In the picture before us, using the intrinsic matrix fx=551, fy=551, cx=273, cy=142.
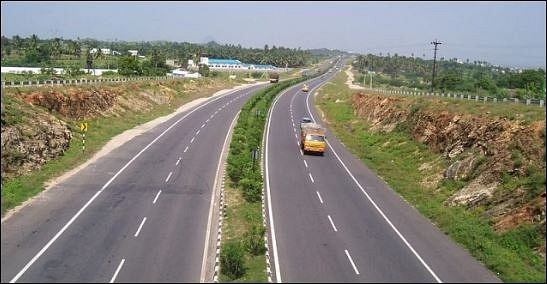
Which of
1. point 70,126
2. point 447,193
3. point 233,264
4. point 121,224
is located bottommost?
point 121,224

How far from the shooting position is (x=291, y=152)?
156 feet

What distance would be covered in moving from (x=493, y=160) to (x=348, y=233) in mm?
11347

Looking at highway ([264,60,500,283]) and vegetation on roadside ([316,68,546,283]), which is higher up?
vegetation on roadside ([316,68,546,283])

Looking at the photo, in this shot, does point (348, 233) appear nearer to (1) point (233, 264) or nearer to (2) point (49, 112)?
(1) point (233, 264)

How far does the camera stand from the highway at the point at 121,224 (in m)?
20.3

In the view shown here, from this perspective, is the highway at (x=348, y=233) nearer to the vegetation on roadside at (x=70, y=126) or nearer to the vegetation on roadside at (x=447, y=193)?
the vegetation on roadside at (x=447, y=193)

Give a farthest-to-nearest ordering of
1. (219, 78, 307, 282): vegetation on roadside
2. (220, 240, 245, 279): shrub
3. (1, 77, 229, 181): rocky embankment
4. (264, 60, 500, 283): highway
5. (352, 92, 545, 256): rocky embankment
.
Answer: (1, 77, 229, 181): rocky embankment < (352, 92, 545, 256): rocky embankment < (264, 60, 500, 283): highway < (219, 78, 307, 282): vegetation on roadside < (220, 240, 245, 279): shrub

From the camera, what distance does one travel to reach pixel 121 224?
25.9 m

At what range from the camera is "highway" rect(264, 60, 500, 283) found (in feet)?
69.2

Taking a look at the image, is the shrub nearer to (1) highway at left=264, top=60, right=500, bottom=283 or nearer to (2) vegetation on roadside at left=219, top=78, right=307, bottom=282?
(2) vegetation on roadside at left=219, top=78, right=307, bottom=282

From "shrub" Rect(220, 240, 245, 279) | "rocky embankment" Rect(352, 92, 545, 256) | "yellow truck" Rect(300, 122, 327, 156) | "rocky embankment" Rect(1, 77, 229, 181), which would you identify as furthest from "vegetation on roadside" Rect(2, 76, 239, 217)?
"rocky embankment" Rect(352, 92, 545, 256)

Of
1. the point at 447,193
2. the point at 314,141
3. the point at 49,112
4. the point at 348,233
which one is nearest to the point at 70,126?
the point at 49,112

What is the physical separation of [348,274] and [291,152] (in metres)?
27.3

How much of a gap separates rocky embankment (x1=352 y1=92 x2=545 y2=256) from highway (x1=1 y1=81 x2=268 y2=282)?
14363 millimetres
